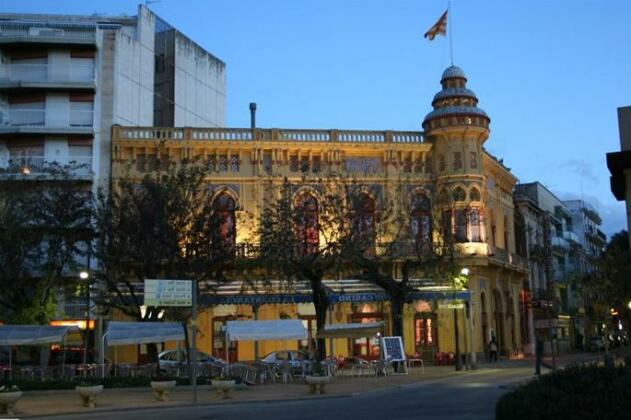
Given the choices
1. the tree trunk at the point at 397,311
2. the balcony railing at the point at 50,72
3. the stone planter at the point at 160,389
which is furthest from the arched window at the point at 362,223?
the balcony railing at the point at 50,72

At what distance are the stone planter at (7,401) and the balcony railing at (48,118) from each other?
25438mm

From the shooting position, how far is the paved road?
18250 mm

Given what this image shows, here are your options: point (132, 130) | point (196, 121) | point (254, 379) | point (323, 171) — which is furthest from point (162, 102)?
point (254, 379)

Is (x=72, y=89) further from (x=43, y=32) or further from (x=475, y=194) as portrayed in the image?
(x=475, y=194)

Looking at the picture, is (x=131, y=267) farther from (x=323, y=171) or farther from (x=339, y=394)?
(x=339, y=394)

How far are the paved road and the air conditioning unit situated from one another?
29231 millimetres

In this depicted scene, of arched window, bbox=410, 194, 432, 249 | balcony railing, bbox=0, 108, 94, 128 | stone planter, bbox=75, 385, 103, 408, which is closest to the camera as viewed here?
stone planter, bbox=75, 385, 103, 408

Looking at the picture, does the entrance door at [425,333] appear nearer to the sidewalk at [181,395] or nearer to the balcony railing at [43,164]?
the sidewalk at [181,395]

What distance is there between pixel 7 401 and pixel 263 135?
84.0ft

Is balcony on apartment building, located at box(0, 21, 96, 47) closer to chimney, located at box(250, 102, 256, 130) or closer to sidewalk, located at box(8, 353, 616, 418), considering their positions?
chimney, located at box(250, 102, 256, 130)

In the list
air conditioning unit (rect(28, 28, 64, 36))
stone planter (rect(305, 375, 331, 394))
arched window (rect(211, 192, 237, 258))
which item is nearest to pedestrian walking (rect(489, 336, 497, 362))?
arched window (rect(211, 192, 237, 258))

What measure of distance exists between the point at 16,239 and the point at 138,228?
200 inches

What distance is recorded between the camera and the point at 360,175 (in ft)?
146

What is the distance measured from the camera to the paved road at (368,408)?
59.9ft
